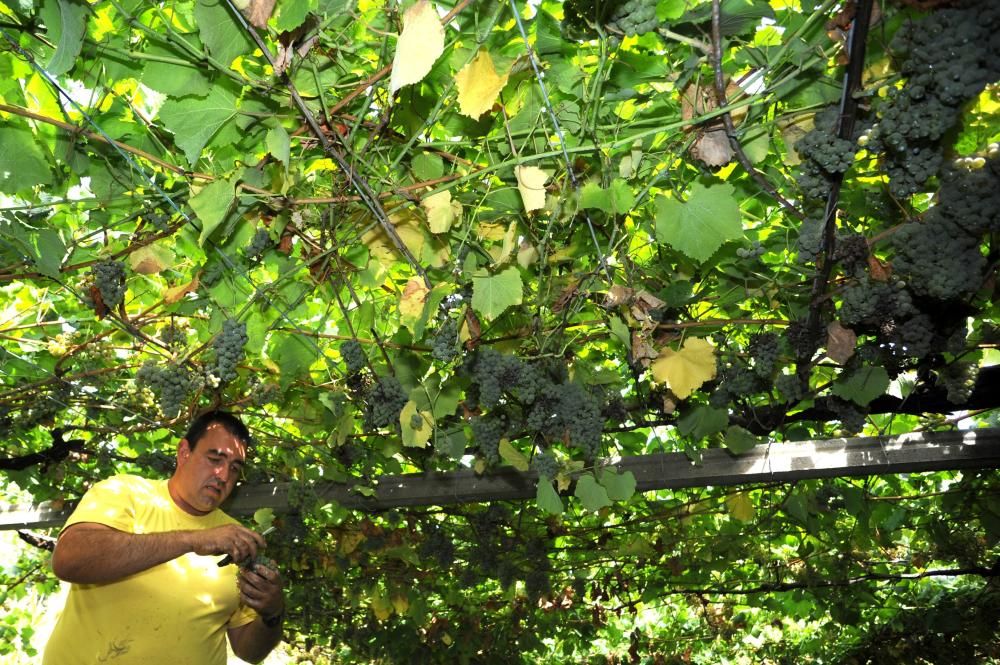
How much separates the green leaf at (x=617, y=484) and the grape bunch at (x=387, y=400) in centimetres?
80

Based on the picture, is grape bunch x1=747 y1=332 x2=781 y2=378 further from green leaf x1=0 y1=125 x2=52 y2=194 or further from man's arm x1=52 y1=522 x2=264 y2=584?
green leaf x1=0 y1=125 x2=52 y2=194

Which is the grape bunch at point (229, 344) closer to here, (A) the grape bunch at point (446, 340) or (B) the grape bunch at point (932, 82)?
(A) the grape bunch at point (446, 340)

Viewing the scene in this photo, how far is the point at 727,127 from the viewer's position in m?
1.78

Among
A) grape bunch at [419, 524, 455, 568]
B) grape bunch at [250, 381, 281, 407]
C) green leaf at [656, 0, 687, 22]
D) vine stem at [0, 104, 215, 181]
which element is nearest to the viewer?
green leaf at [656, 0, 687, 22]

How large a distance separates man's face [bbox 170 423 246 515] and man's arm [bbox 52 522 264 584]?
0.50m

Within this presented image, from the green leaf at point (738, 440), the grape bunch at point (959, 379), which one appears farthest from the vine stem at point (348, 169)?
the grape bunch at point (959, 379)

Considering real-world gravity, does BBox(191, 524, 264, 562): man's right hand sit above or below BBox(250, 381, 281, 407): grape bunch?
below

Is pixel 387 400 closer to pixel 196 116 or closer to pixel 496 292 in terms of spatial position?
pixel 496 292

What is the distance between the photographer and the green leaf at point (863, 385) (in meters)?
2.97

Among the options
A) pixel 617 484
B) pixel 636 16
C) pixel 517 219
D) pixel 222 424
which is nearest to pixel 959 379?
pixel 617 484

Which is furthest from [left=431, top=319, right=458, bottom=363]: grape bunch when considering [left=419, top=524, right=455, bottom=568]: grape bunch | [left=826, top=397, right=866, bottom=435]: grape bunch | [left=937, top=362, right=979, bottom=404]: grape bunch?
[left=419, top=524, right=455, bottom=568]: grape bunch

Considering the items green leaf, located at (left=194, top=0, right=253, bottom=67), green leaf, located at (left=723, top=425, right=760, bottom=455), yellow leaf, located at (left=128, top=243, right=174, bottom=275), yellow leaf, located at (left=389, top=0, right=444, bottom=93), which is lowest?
yellow leaf, located at (left=389, top=0, right=444, bottom=93)

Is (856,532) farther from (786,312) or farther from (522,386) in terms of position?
(522,386)

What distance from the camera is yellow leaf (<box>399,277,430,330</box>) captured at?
7.61 ft
